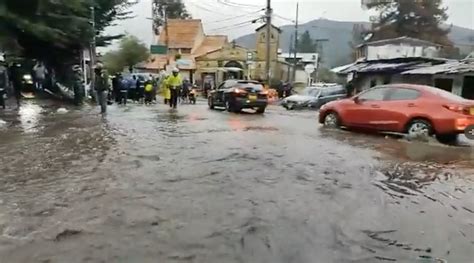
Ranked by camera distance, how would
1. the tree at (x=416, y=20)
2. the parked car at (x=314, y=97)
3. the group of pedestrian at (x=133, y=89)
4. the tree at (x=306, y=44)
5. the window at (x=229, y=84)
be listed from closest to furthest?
the window at (x=229, y=84) → the group of pedestrian at (x=133, y=89) → the parked car at (x=314, y=97) → the tree at (x=416, y=20) → the tree at (x=306, y=44)

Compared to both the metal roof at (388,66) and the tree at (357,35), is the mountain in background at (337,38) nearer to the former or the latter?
the tree at (357,35)

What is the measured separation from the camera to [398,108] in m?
13.2

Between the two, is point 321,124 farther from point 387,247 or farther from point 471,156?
point 387,247

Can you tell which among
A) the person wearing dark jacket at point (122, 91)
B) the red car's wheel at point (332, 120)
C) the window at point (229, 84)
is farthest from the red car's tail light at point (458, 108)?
the person wearing dark jacket at point (122, 91)

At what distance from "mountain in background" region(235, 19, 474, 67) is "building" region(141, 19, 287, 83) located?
4.48 metres

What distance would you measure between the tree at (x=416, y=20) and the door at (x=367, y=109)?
159ft

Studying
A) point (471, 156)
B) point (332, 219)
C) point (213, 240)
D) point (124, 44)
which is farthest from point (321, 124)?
point (124, 44)

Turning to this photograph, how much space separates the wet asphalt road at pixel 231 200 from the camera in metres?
4.59

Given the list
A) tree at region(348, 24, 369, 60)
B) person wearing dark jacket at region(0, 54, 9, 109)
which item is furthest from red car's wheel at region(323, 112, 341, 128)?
tree at region(348, 24, 369, 60)

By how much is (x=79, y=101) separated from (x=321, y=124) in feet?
40.7

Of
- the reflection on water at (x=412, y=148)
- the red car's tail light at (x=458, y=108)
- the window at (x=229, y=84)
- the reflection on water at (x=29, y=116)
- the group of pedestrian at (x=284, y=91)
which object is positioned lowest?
the group of pedestrian at (x=284, y=91)

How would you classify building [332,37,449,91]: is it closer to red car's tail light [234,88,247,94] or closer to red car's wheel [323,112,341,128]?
red car's tail light [234,88,247,94]

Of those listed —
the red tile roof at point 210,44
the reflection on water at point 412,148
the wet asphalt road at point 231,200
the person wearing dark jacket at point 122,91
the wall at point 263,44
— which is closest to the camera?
the wet asphalt road at point 231,200

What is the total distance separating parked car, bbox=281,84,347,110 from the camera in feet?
97.4
